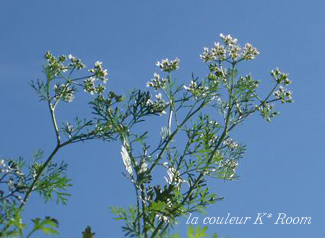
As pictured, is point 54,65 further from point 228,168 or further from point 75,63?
point 228,168

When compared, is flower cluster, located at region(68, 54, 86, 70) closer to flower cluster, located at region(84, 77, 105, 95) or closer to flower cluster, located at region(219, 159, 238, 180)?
flower cluster, located at region(84, 77, 105, 95)

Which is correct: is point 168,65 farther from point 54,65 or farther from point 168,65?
point 54,65

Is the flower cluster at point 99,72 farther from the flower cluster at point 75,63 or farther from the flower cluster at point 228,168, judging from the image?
the flower cluster at point 228,168

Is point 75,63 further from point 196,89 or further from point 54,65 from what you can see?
point 196,89

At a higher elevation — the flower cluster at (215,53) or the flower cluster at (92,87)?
the flower cluster at (215,53)

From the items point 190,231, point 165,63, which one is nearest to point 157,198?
point 165,63

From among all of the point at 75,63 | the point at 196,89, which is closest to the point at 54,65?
the point at 75,63

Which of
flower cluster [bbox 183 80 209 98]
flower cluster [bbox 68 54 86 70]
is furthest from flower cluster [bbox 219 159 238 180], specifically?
flower cluster [bbox 68 54 86 70]

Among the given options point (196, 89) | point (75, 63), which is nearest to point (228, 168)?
point (196, 89)

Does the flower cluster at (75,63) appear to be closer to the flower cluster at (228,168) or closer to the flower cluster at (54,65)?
the flower cluster at (54,65)

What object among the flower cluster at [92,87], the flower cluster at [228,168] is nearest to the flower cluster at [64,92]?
the flower cluster at [92,87]

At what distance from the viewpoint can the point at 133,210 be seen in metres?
5.82

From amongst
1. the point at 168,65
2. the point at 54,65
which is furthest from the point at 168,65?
the point at 54,65

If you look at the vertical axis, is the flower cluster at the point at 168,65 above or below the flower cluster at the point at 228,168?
above
